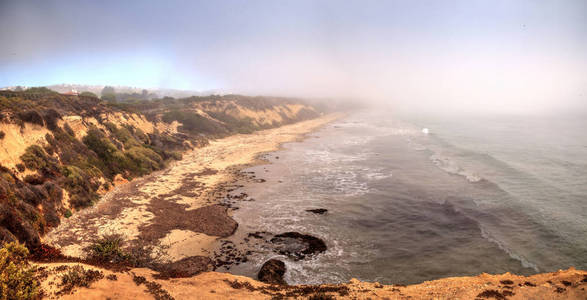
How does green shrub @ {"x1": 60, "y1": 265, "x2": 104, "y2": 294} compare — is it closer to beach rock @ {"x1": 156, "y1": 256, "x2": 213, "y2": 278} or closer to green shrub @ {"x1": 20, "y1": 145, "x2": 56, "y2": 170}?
beach rock @ {"x1": 156, "y1": 256, "x2": 213, "y2": 278}

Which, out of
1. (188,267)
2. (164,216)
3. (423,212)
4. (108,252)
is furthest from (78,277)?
(423,212)

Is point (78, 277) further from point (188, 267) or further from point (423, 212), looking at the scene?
point (423, 212)

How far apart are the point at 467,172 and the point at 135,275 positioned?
37.2m

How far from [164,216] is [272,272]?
35.1 feet

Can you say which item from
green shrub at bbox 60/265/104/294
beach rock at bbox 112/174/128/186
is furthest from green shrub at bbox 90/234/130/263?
beach rock at bbox 112/174/128/186

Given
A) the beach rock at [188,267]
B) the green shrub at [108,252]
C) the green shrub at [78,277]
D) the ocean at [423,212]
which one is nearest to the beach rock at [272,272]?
the ocean at [423,212]

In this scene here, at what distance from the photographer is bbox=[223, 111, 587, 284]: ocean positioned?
643 inches

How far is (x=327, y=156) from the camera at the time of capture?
1801 inches

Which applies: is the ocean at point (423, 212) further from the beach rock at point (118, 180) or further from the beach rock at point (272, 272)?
the beach rock at point (118, 180)

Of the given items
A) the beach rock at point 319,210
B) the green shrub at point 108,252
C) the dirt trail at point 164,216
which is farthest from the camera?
the beach rock at point 319,210

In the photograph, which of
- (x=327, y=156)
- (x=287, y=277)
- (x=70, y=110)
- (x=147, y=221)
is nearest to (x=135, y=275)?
(x=287, y=277)

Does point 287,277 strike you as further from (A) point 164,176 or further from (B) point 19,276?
(A) point 164,176

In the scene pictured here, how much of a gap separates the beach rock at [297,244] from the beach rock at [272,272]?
164 cm

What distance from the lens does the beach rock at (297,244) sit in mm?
17516
